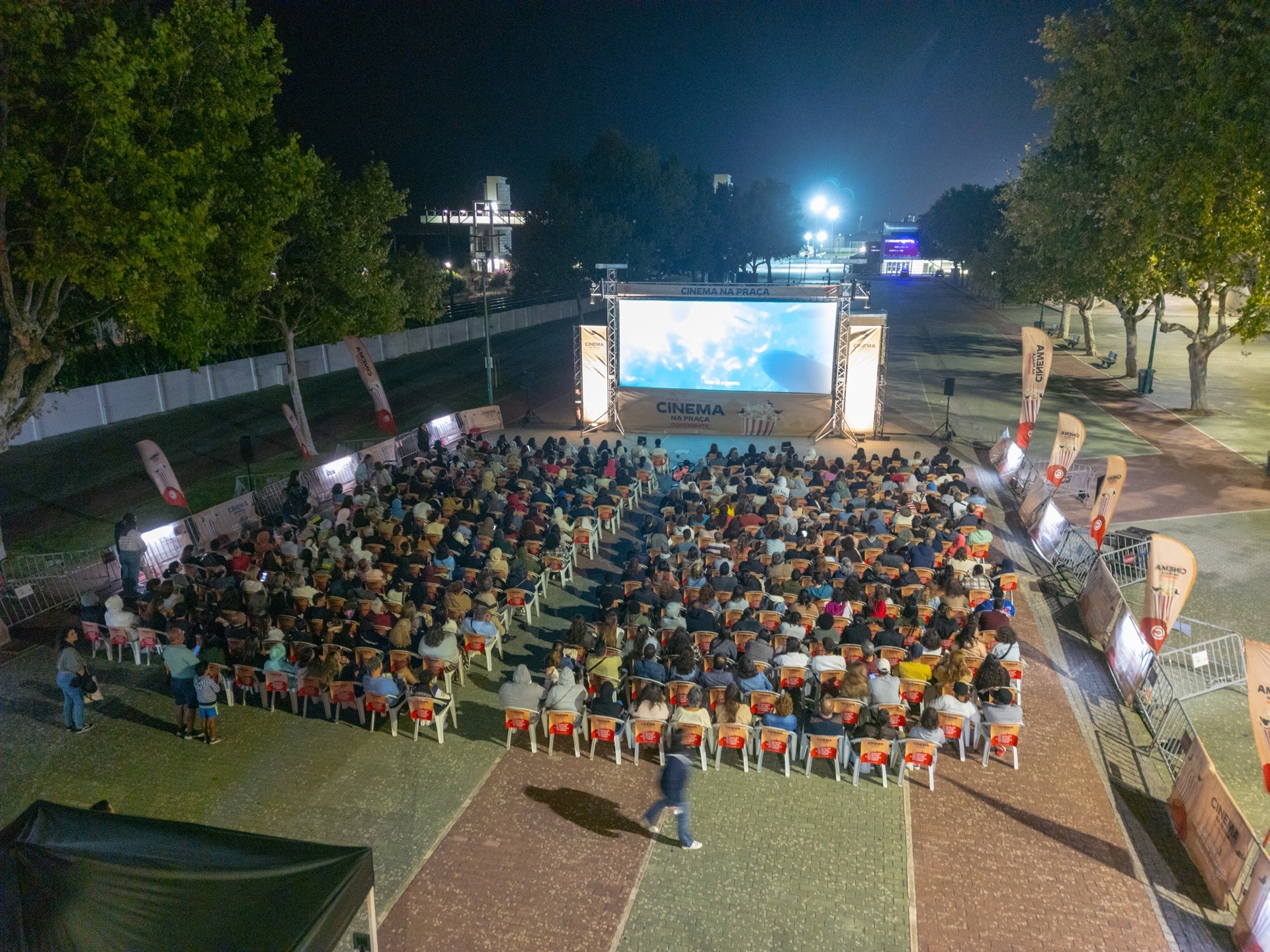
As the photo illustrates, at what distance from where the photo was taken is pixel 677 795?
7598mm

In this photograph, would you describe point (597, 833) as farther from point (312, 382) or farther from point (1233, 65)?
point (312, 382)

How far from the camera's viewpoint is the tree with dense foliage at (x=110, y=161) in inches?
486

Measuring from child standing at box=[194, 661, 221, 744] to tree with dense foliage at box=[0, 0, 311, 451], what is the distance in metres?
7.41

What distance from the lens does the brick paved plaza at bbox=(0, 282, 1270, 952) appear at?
22.6 feet

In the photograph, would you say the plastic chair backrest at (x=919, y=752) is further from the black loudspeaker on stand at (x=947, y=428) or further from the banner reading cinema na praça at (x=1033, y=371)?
the black loudspeaker on stand at (x=947, y=428)

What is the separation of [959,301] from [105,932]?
3374 inches

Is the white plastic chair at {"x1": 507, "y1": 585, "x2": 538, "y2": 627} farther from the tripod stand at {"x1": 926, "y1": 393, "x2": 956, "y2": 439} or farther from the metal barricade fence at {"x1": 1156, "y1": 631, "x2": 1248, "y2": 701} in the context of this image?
the tripod stand at {"x1": 926, "y1": 393, "x2": 956, "y2": 439}

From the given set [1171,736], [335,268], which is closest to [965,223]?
[335,268]

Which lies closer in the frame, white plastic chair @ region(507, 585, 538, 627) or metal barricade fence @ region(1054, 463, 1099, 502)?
white plastic chair @ region(507, 585, 538, 627)

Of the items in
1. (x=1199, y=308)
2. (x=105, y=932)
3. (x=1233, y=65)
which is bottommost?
(x=105, y=932)

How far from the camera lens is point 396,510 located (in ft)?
49.4

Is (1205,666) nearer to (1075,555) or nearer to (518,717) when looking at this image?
(1075,555)

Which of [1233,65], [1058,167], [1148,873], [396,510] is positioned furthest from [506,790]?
[1058,167]

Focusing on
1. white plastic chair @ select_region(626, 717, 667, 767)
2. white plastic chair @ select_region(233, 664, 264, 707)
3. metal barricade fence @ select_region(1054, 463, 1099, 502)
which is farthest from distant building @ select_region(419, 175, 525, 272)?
white plastic chair @ select_region(626, 717, 667, 767)
